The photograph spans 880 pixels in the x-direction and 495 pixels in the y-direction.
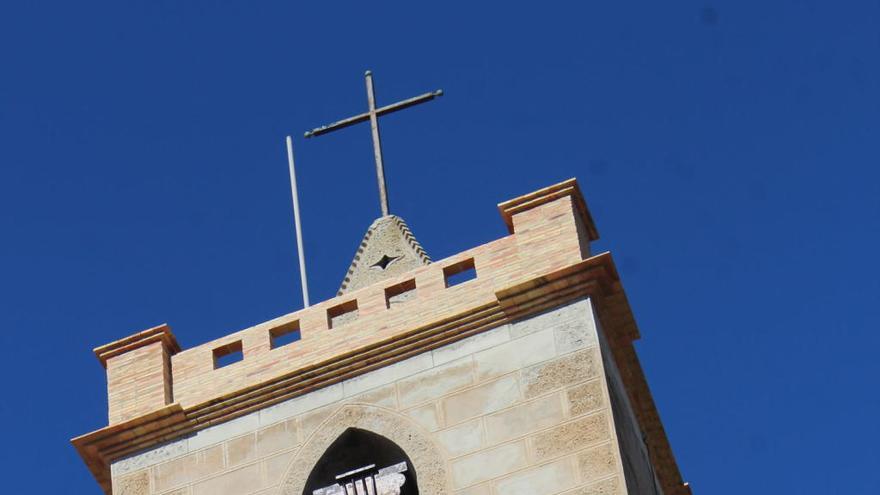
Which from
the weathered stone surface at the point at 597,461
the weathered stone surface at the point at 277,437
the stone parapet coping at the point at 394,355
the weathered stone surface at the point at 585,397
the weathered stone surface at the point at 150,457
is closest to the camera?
the weathered stone surface at the point at 597,461

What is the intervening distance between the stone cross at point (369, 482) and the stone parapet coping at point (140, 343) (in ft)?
9.00

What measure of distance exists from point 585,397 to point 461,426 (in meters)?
1.20

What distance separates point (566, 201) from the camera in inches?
1069

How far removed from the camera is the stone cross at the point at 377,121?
98.9 feet

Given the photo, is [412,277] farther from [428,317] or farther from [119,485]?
[119,485]

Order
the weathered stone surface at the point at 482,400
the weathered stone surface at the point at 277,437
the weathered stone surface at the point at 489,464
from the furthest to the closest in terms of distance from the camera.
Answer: the weathered stone surface at the point at 277,437 → the weathered stone surface at the point at 482,400 → the weathered stone surface at the point at 489,464

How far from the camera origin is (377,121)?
3058 centimetres

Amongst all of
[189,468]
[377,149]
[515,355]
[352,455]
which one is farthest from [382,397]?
[377,149]

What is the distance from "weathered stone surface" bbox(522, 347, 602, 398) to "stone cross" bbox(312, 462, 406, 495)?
1.41 metres

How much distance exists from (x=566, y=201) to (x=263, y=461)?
3.88 meters

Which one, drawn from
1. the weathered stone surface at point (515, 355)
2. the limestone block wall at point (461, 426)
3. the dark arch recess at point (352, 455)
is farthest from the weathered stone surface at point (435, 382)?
the dark arch recess at point (352, 455)

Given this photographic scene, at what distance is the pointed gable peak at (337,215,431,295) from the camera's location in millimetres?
28734

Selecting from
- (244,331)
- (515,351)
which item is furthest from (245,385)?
(515,351)

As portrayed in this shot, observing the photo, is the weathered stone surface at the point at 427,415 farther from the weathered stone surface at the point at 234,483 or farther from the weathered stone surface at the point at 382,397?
the weathered stone surface at the point at 234,483
